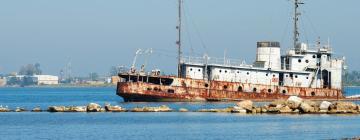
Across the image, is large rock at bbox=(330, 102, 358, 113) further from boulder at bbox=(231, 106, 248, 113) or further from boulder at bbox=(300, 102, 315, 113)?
boulder at bbox=(231, 106, 248, 113)

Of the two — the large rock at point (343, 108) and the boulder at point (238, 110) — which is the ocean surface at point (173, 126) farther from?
the large rock at point (343, 108)

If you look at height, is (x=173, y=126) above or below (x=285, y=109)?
below

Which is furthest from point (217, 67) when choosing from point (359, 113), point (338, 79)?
point (359, 113)

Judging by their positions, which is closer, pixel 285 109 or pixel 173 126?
pixel 173 126

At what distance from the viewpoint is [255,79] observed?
8094cm

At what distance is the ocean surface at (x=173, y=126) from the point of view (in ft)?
161

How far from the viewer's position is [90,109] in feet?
224

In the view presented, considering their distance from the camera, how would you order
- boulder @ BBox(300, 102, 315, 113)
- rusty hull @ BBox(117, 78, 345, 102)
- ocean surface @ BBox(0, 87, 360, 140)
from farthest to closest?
1. rusty hull @ BBox(117, 78, 345, 102)
2. boulder @ BBox(300, 102, 315, 113)
3. ocean surface @ BBox(0, 87, 360, 140)

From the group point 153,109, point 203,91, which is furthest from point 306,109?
point 203,91

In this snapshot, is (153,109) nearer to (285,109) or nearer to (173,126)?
(285,109)

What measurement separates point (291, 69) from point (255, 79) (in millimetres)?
3362

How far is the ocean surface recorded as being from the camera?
1929 inches

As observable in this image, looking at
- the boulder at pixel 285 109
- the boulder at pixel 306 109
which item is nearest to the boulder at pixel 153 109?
the boulder at pixel 285 109

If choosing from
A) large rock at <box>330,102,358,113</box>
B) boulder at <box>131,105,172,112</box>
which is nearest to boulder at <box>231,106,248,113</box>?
boulder at <box>131,105,172,112</box>
